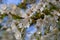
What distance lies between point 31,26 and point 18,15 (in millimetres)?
132

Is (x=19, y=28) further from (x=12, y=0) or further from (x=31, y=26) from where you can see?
(x=12, y=0)

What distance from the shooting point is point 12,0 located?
3.77ft

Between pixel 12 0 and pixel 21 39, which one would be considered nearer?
pixel 21 39

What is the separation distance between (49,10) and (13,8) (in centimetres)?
28

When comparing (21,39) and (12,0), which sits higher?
(12,0)

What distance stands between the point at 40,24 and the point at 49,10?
165 mm

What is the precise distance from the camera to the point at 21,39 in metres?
1.02

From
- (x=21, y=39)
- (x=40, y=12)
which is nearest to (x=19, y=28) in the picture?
(x=21, y=39)

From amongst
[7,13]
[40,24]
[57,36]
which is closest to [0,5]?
[7,13]

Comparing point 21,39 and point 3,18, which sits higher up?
point 3,18

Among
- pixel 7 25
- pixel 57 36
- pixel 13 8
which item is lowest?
pixel 57 36

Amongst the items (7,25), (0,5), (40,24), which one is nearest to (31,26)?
(40,24)

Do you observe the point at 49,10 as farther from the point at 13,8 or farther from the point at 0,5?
the point at 0,5

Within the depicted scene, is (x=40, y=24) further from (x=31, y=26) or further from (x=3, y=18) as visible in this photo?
(x=3, y=18)
